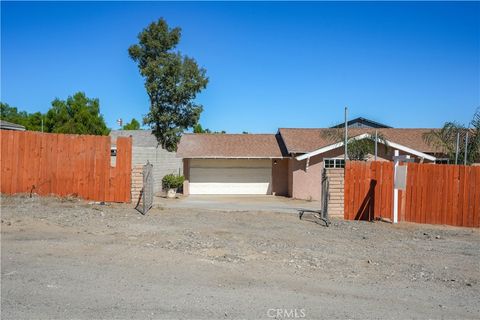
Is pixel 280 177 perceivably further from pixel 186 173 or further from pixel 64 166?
pixel 64 166

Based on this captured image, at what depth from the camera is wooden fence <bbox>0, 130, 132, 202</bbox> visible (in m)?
14.0

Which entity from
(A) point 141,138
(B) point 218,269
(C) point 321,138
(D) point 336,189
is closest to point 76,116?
(A) point 141,138

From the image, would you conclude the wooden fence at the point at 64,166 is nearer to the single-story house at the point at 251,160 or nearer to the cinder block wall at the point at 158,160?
the cinder block wall at the point at 158,160

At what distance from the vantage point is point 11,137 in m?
14.0

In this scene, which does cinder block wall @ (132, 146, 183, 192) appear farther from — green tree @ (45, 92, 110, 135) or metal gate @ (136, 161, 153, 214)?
green tree @ (45, 92, 110, 135)

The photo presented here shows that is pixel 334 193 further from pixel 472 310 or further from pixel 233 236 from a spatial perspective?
pixel 472 310

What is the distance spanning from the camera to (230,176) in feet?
102

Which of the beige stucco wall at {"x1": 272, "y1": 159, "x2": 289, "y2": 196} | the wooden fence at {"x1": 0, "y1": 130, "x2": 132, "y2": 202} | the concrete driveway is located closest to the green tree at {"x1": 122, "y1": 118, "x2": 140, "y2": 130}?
the beige stucco wall at {"x1": 272, "y1": 159, "x2": 289, "y2": 196}

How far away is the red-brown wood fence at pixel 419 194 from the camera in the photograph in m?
14.6

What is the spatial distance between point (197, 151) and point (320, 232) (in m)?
19.5
